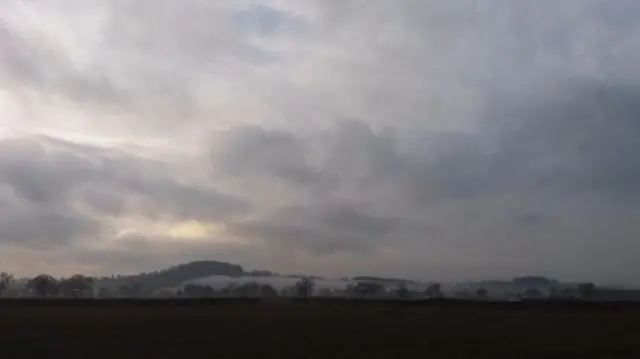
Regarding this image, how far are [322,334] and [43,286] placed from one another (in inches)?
5701

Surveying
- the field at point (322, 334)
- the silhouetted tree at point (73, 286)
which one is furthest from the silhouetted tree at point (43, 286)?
the field at point (322, 334)

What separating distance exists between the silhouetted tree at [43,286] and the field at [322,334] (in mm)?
107171

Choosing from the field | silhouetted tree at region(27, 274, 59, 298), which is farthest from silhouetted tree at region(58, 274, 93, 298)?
the field

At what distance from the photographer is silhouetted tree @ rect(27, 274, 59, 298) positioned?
575ft

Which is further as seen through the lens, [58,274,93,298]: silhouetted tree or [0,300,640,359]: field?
[58,274,93,298]: silhouetted tree

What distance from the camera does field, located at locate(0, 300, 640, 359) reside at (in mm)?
39625

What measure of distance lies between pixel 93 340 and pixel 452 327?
24102 millimetres

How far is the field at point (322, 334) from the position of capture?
130 feet

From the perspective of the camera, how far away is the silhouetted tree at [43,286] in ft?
575

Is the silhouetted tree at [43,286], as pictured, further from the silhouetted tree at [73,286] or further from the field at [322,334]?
the field at [322,334]

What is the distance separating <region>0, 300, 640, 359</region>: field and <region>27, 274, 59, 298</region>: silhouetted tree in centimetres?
10717

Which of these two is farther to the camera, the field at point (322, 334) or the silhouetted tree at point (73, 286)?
the silhouetted tree at point (73, 286)

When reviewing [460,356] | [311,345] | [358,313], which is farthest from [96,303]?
[460,356]

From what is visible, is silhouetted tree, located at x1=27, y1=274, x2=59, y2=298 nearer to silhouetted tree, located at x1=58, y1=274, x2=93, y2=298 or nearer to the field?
silhouetted tree, located at x1=58, y1=274, x2=93, y2=298
